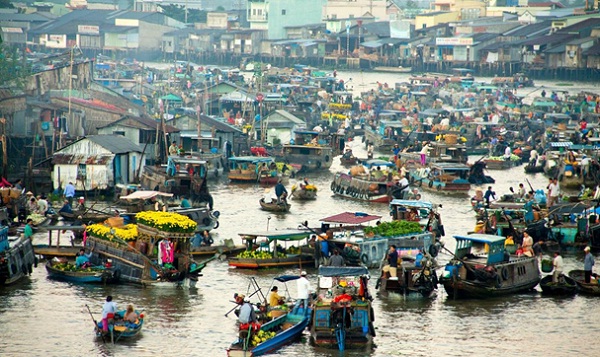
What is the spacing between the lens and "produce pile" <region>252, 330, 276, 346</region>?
2334 centimetres

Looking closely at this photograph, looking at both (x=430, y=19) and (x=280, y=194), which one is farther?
(x=430, y=19)

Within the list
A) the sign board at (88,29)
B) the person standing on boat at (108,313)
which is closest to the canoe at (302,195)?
the person standing on boat at (108,313)

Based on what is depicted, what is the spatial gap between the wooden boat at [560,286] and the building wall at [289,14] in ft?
313

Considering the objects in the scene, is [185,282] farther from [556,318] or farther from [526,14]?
[526,14]

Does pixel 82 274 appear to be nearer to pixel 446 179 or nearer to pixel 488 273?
pixel 488 273

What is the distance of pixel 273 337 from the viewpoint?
2359cm

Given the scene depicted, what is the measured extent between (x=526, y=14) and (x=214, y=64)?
30.5 m

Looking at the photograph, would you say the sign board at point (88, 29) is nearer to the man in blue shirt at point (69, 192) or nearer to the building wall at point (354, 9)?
the building wall at point (354, 9)

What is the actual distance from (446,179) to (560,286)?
17701mm

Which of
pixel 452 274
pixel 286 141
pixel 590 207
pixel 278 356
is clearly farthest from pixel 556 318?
pixel 286 141

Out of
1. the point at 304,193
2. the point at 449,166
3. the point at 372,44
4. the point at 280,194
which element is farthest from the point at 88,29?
the point at 280,194

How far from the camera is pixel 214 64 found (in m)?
122

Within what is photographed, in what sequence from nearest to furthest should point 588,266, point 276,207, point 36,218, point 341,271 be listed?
point 341,271 → point 588,266 → point 36,218 → point 276,207

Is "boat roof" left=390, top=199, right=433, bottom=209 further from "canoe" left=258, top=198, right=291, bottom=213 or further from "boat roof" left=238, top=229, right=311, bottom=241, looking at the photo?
"canoe" left=258, top=198, right=291, bottom=213
